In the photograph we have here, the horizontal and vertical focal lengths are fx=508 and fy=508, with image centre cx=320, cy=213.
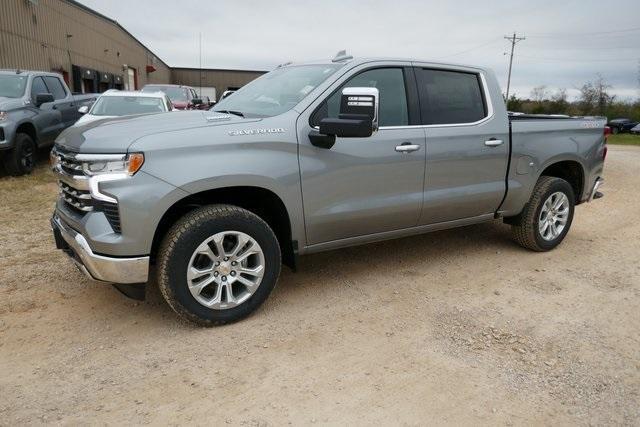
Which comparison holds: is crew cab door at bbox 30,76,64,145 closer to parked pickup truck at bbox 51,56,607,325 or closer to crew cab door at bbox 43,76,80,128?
crew cab door at bbox 43,76,80,128

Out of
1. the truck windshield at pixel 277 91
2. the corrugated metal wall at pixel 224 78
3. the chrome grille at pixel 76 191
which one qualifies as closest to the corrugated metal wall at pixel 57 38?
the truck windshield at pixel 277 91

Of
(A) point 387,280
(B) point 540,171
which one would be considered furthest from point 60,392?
(B) point 540,171

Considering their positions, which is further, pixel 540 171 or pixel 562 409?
pixel 540 171

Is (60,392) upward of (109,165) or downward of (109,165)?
downward

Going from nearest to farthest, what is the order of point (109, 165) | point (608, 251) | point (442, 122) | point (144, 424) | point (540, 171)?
point (144, 424) → point (109, 165) → point (442, 122) → point (540, 171) → point (608, 251)

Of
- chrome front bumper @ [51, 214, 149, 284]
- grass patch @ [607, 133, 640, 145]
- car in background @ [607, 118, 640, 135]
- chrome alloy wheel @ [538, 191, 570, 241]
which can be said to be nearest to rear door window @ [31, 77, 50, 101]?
chrome front bumper @ [51, 214, 149, 284]

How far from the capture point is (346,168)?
3770 millimetres

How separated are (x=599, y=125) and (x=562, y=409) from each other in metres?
3.85

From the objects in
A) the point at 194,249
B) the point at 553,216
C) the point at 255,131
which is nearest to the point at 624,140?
the point at 553,216

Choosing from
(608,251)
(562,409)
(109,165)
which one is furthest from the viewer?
(608,251)

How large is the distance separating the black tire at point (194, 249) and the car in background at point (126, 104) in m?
6.57

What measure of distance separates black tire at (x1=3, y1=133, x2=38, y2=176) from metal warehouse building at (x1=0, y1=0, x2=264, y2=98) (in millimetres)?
10310

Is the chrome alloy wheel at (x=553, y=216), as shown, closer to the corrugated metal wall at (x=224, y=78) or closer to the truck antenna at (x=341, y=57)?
the truck antenna at (x=341, y=57)

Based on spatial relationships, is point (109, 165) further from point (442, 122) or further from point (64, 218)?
point (442, 122)
